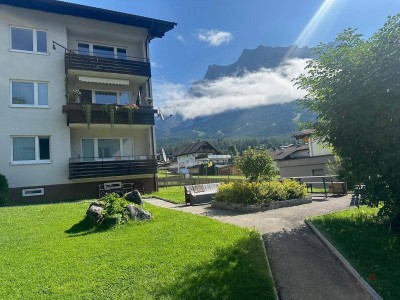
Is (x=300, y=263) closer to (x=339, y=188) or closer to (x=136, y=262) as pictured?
(x=136, y=262)

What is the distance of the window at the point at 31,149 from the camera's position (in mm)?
19328

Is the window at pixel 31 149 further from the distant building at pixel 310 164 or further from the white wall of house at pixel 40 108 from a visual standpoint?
the distant building at pixel 310 164

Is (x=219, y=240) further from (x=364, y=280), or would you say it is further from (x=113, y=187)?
(x=113, y=187)

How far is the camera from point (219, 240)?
796 centimetres

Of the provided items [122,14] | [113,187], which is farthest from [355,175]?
[122,14]

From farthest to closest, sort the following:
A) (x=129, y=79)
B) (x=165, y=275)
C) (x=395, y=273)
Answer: (x=129, y=79) < (x=395, y=273) < (x=165, y=275)

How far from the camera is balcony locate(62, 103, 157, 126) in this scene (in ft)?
65.6

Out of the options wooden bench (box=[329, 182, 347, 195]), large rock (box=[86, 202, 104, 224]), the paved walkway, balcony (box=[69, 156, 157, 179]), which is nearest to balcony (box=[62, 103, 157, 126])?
balcony (box=[69, 156, 157, 179])

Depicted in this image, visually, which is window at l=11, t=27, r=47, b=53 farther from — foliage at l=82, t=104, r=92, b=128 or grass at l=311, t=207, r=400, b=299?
grass at l=311, t=207, r=400, b=299

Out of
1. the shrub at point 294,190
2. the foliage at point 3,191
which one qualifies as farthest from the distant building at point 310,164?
the foliage at point 3,191

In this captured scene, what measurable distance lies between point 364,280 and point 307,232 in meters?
2.98

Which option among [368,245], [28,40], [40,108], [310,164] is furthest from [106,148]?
[310,164]

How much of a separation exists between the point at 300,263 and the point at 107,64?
1948 centimetres

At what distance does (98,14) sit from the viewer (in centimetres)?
2231
